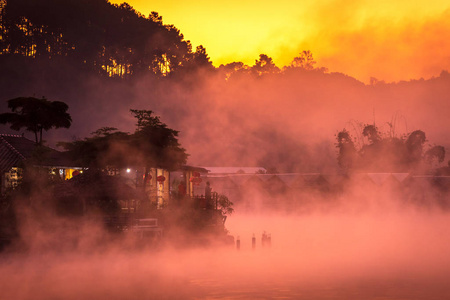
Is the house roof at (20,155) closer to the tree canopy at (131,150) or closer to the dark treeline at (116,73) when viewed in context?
the tree canopy at (131,150)

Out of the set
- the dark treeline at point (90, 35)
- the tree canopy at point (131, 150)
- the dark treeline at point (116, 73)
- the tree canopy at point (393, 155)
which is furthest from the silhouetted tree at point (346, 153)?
the tree canopy at point (131, 150)

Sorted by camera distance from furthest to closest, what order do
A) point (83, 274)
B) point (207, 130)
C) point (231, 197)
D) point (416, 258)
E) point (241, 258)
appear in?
point (207, 130)
point (231, 197)
point (416, 258)
point (241, 258)
point (83, 274)

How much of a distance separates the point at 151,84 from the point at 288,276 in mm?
138898

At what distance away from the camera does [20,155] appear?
A: 54.7 meters

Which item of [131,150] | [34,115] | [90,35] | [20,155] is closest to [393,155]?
[90,35]

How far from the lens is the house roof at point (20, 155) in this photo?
174 feet

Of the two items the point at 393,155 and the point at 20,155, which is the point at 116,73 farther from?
the point at 20,155

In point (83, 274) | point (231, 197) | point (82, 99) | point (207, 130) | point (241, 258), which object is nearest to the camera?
point (83, 274)

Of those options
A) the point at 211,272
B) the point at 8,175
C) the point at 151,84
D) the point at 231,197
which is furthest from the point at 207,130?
the point at 211,272

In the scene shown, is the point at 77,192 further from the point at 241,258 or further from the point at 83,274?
the point at 241,258

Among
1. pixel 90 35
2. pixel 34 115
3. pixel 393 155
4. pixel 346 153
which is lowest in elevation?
pixel 34 115

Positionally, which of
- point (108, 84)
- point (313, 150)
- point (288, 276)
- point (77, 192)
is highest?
point (108, 84)

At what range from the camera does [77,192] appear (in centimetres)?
4478

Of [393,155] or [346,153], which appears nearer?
[393,155]
